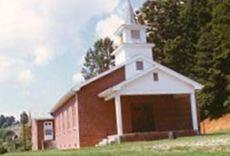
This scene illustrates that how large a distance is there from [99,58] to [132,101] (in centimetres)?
4440

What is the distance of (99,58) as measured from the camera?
77375 millimetres

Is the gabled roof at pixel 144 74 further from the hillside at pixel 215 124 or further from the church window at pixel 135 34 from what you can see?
the hillside at pixel 215 124

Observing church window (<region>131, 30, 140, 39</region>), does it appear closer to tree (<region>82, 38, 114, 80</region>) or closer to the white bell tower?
the white bell tower

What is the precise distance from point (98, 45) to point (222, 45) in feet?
101

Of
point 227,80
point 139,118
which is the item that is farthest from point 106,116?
point 227,80

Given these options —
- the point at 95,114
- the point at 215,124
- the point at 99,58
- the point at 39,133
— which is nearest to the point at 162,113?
the point at 95,114

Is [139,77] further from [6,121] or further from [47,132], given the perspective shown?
[6,121]

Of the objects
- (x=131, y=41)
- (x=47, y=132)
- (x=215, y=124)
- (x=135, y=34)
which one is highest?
(x=135, y=34)

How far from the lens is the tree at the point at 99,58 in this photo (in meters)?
77.1

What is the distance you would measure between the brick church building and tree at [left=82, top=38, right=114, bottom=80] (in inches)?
1585

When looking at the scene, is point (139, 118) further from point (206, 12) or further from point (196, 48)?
point (206, 12)

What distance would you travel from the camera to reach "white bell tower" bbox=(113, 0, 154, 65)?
3516 cm

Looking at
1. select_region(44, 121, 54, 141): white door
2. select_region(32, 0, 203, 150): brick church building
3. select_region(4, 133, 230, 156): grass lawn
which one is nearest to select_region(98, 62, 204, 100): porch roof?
select_region(32, 0, 203, 150): brick church building

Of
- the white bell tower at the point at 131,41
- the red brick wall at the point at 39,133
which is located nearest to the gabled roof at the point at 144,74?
the white bell tower at the point at 131,41
